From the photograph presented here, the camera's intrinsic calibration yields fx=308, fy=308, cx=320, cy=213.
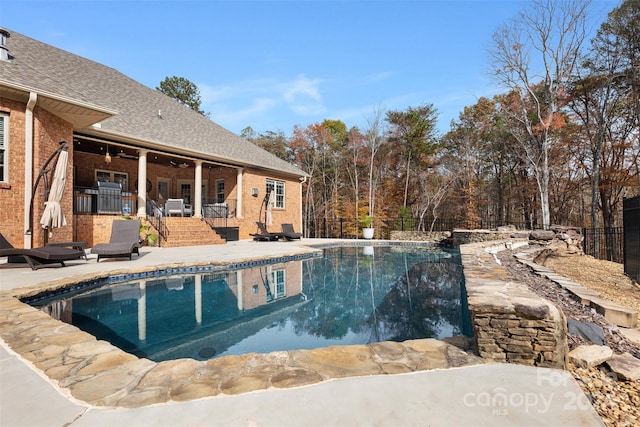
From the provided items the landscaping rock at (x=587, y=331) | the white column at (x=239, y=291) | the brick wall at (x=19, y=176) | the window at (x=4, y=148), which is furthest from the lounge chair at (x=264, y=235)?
the landscaping rock at (x=587, y=331)

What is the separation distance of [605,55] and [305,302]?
1677cm

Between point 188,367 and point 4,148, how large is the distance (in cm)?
801

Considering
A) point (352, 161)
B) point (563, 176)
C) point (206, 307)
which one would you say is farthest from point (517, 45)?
point (206, 307)

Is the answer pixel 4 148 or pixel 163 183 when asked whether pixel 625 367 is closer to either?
pixel 4 148

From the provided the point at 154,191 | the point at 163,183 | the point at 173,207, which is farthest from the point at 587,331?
the point at 163,183

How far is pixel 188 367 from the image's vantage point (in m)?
2.04

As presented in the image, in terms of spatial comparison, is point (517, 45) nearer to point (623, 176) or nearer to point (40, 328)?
point (623, 176)

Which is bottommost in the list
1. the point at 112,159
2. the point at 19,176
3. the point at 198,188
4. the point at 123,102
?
the point at 19,176

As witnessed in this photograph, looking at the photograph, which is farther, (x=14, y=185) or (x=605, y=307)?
(x=14, y=185)

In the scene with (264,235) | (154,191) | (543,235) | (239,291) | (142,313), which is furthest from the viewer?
(154,191)

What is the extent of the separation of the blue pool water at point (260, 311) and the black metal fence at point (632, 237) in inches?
107

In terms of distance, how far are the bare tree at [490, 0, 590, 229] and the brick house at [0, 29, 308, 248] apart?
11.5 meters

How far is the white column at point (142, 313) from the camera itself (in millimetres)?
3547

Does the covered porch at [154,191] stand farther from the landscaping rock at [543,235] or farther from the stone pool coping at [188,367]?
the landscaping rock at [543,235]
